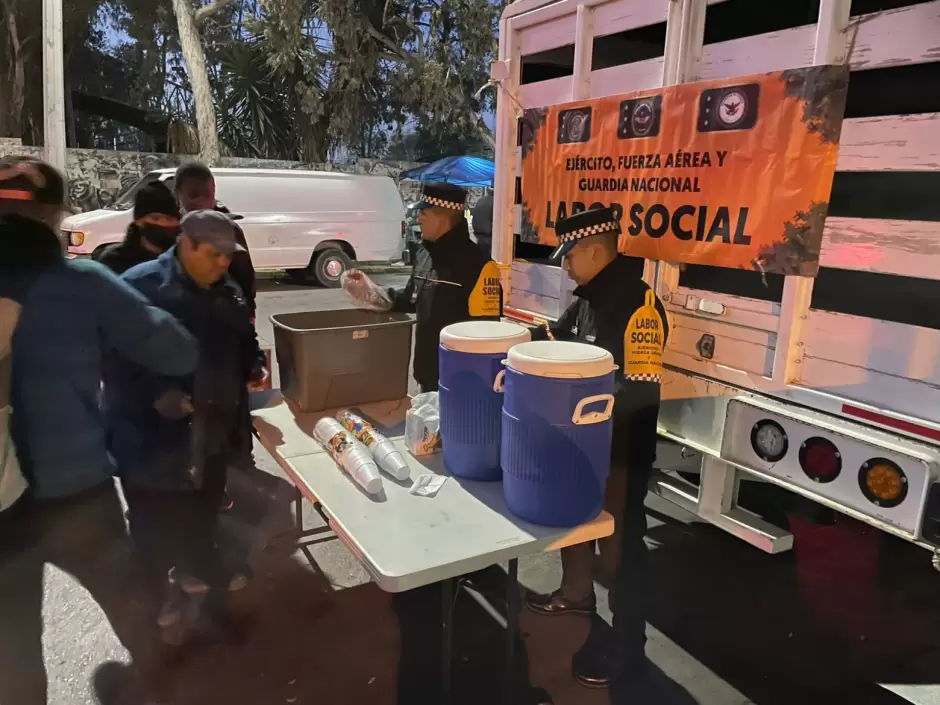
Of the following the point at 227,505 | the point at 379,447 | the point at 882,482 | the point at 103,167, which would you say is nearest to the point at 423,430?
the point at 379,447

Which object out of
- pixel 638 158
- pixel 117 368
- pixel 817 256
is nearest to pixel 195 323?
pixel 117 368

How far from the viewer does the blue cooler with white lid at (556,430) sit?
6.18 feet

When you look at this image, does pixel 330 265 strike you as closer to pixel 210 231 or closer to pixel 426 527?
pixel 210 231

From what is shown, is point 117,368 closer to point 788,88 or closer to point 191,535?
Answer: point 191,535

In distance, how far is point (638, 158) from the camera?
10.3 feet

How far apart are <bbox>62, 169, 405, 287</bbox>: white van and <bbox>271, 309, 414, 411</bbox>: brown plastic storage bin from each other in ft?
30.6

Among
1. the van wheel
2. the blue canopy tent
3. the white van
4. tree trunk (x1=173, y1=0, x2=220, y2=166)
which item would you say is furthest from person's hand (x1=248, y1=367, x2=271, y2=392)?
tree trunk (x1=173, y1=0, x2=220, y2=166)

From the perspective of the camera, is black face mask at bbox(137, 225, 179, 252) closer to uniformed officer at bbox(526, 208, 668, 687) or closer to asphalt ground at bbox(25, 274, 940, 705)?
asphalt ground at bbox(25, 274, 940, 705)

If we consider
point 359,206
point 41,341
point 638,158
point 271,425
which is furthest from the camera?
point 359,206

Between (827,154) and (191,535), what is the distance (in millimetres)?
2884

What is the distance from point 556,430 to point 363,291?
160 centimetres

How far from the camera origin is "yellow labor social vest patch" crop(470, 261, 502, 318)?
3426mm

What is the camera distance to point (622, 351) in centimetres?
250

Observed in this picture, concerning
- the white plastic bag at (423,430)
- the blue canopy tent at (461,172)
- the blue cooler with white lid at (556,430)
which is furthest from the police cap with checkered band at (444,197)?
the blue canopy tent at (461,172)
